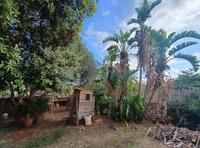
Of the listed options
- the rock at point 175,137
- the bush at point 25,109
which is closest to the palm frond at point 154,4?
the rock at point 175,137

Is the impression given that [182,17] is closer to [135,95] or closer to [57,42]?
[135,95]

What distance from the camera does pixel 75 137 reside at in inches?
267

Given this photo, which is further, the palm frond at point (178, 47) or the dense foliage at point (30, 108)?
the palm frond at point (178, 47)

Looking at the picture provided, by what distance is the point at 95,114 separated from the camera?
9703mm

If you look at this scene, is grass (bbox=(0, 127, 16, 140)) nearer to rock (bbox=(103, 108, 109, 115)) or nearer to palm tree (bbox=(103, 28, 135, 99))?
rock (bbox=(103, 108, 109, 115))

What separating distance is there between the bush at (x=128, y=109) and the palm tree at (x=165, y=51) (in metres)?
1.09

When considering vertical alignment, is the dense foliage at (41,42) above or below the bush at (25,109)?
above

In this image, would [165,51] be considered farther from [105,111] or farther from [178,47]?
[105,111]

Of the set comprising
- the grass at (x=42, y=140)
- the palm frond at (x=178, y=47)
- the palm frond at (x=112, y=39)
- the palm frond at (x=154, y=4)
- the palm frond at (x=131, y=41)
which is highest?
the palm frond at (x=154, y=4)

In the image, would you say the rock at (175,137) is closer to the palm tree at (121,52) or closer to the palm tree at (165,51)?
the palm tree at (165,51)

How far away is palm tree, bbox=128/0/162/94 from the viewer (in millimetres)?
8805

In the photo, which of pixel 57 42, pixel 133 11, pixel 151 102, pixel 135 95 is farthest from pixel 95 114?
pixel 133 11

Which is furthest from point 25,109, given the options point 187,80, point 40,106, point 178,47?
point 187,80

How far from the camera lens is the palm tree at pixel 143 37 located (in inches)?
347
